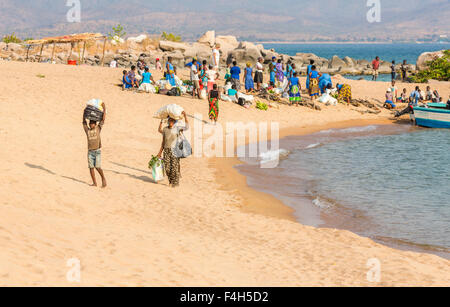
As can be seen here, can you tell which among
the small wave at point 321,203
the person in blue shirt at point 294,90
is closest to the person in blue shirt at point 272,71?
the person in blue shirt at point 294,90

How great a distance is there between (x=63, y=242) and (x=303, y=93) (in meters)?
23.9

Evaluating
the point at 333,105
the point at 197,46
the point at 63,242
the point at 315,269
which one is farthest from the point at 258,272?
the point at 197,46

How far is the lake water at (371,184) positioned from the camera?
11.2 m

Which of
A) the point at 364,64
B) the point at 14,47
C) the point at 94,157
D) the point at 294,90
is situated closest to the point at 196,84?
the point at 294,90

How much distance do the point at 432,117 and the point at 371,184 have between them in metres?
12.1

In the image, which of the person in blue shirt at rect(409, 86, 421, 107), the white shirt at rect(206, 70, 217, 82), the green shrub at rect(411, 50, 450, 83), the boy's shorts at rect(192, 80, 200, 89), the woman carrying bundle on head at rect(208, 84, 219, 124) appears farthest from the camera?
the green shrub at rect(411, 50, 450, 83)

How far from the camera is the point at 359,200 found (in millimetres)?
13281

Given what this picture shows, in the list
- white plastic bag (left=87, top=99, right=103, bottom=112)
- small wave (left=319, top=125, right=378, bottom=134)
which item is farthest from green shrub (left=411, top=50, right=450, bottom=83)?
white plastic bag (left=87, top=99, right=103, bottom=112)

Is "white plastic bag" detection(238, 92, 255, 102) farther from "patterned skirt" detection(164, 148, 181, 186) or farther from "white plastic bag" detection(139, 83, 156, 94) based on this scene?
"patterned skirt" detection(164, 148, 181, 186)

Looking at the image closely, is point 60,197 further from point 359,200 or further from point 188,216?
point 359,200

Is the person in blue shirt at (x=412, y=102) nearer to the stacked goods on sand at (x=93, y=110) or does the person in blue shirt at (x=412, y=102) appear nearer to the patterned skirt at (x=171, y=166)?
the patterned skirt at (x=171, y=166)

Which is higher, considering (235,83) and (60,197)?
(235,83)

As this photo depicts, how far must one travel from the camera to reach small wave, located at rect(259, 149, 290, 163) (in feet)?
58.4

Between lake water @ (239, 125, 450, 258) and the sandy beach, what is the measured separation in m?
0.82
